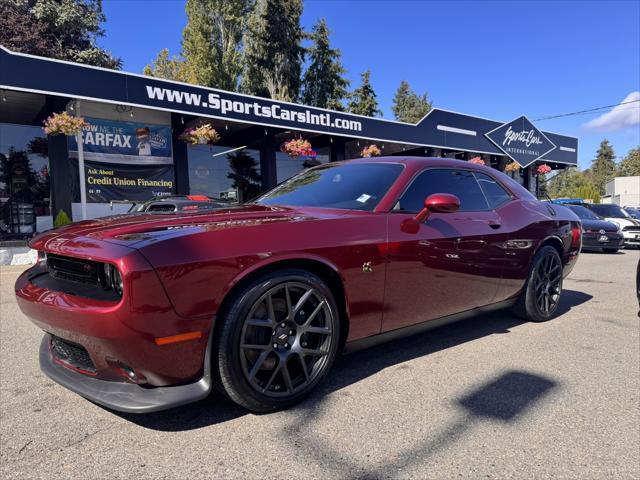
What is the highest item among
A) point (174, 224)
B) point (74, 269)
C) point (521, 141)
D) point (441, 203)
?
point (521, 141)

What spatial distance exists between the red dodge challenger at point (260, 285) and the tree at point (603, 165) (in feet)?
380

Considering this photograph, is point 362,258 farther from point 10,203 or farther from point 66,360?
point 10,203

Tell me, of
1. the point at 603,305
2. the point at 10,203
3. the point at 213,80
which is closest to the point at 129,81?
the point at 10,203

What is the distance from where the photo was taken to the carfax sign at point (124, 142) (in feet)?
39.3

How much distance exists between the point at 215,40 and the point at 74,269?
31.0 m

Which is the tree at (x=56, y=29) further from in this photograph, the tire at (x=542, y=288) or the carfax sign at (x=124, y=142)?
the tire at (x=542, y=288)

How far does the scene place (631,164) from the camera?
90.8 m

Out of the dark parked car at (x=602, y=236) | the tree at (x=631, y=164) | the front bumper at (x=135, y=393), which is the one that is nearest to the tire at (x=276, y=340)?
the front bumper at (x=135, y=393)


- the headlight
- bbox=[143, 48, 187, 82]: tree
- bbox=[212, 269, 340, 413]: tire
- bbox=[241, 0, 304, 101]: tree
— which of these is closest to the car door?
bbox=[212, 269, 340, 413]: tire

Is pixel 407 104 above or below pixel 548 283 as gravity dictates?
above

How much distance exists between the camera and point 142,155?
12.8 metres

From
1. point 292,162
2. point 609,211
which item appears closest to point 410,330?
point 292,162

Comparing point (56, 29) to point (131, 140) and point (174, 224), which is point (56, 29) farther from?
point (174, 224)

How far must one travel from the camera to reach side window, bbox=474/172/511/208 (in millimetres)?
4121
